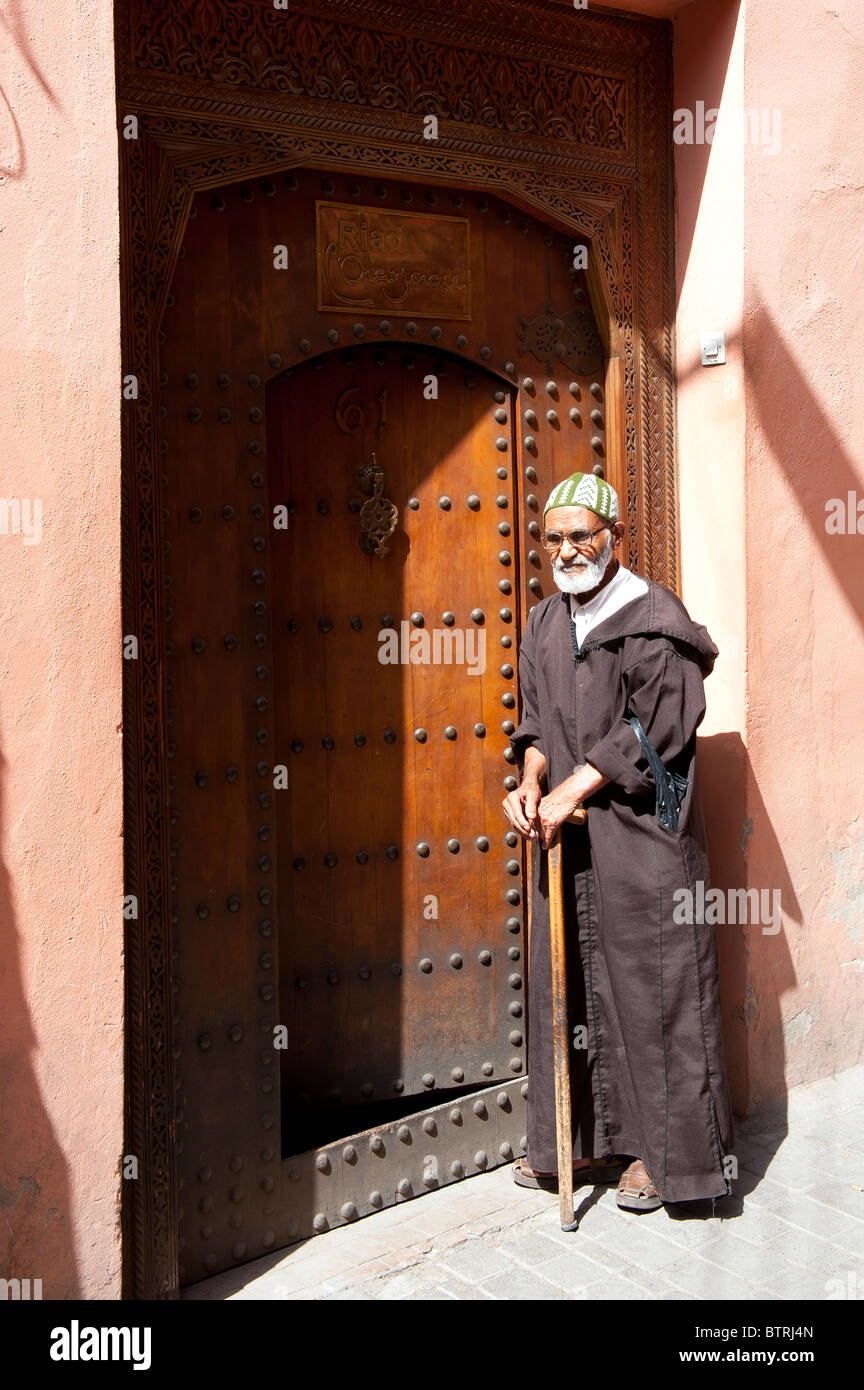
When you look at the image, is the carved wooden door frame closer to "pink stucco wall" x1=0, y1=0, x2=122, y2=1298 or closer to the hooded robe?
"pink stucco wall" x1=0, y1=0, x2=122, y2=1298

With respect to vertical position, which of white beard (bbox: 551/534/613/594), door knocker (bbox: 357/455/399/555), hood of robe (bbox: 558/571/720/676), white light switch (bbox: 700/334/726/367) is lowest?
hood of robe (bbox: 558/571/720/676)

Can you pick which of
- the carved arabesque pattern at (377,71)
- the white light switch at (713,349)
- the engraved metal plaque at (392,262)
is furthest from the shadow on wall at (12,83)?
the white light switch at (713,349)

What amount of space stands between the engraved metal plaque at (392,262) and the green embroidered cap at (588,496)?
672 millimetres

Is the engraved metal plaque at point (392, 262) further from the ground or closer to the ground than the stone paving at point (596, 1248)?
further from the ground

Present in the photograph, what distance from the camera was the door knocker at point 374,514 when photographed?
3896 millimetres

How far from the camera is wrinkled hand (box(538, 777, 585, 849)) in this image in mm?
3711

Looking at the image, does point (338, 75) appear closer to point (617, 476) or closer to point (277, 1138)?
point (617, 476)

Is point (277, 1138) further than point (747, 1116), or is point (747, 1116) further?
point (747, 1116)

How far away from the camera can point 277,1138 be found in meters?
3.65

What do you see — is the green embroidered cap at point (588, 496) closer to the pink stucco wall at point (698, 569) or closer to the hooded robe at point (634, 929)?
the hooded robe at point (634, 929)

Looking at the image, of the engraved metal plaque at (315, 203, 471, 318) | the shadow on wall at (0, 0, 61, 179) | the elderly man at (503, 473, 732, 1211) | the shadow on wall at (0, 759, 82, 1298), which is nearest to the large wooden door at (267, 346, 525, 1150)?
the engraved metal plaque at (315, 203, 471, 318)

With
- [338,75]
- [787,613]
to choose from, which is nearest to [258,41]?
[338,75]

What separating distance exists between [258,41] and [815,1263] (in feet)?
11.9

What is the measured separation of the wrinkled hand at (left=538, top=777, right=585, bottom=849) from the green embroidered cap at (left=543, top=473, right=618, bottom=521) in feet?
2.57
